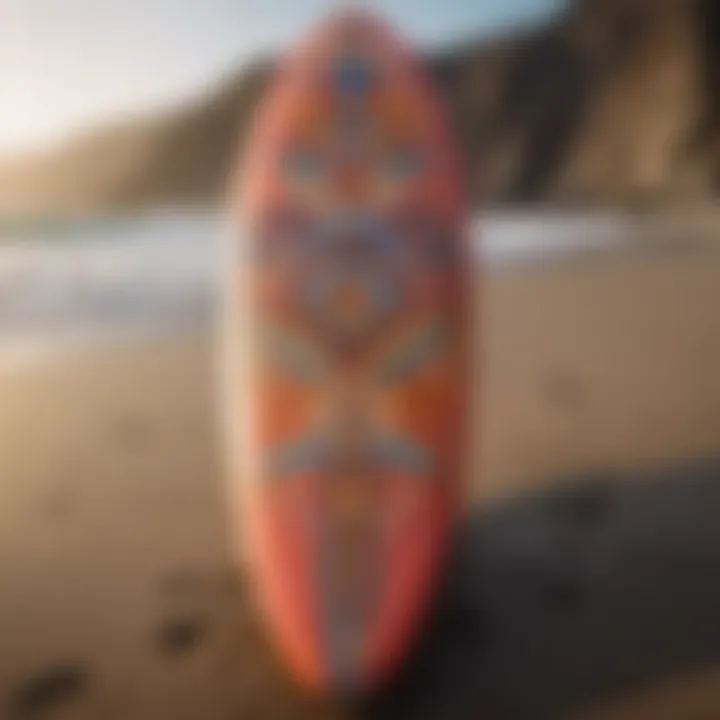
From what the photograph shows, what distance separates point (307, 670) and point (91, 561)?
24cm

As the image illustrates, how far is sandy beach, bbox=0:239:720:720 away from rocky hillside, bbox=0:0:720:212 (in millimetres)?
150

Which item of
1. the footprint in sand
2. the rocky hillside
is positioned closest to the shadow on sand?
the footprint in sand

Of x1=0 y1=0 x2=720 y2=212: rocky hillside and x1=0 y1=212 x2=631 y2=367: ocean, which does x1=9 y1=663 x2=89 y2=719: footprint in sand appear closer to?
x1=0 y1=212 x2=631 y2=367: ocean

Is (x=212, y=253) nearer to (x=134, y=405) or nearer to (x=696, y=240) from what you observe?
(x=134, y=405)

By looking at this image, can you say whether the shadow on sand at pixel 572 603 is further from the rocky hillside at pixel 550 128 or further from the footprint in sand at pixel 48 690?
the rocky hillside at pixel 550 128

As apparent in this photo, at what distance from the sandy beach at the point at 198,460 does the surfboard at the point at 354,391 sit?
87 millimetres

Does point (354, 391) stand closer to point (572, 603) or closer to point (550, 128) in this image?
point (572, 603)

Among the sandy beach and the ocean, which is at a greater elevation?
the ocean

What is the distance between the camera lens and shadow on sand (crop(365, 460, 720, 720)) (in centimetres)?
69

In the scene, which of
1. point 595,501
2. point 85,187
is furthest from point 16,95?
point 595,501

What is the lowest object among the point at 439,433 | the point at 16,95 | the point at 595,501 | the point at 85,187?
the point at 595,501

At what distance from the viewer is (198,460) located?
0.85 meters

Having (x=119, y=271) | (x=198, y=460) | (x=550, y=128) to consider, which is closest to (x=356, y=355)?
(x=198, y=460)

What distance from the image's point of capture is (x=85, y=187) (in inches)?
45.1
